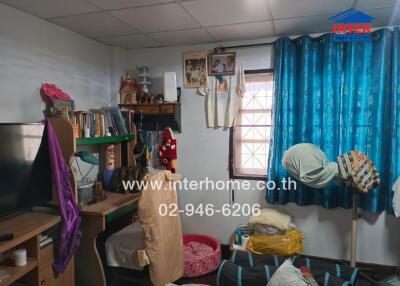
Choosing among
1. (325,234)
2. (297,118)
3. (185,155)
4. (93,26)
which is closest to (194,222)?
(185,155)

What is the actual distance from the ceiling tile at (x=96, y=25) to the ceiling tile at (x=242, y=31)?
790mm

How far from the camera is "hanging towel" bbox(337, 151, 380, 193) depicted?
2266 mm

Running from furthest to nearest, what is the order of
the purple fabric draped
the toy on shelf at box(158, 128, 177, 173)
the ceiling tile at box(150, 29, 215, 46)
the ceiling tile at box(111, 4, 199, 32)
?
the toy on shelf at box(158, 128, 177, 173), the ceiling tile at box(150, 29, 215, 46), the ceiling tile at box(111, 4, 199, 32), the purple fabric draped

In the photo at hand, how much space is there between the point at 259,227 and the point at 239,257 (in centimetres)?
36

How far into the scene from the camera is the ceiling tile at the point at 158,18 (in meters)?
2.19

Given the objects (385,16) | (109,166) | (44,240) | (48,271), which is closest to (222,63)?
(385,16)

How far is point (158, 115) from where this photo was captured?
3.27m

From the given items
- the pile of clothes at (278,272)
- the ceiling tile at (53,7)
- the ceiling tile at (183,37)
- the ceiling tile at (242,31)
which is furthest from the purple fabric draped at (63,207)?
the ceiling tile at (242,31)

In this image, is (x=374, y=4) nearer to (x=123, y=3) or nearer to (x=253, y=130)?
(x=253, y=130)

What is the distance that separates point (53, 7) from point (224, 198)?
2.33m

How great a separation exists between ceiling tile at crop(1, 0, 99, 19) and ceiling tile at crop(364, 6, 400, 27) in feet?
6.97

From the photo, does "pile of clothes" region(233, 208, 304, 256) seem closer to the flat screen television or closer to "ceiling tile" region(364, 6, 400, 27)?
the flat screen television

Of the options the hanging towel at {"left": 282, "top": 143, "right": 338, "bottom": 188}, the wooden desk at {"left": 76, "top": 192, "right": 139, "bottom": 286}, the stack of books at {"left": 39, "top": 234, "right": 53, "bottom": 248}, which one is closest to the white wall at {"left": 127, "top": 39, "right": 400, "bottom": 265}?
the hanging towel at {"left": 282, "top": 143, "right": 338, "bottom": 188}

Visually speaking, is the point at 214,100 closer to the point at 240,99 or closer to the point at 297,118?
the point at 240,99
